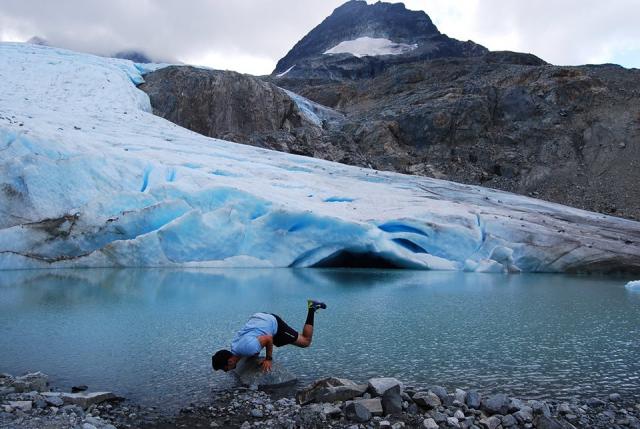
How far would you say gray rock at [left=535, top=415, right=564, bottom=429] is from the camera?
3.03m

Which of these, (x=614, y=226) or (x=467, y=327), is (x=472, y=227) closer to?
(x=614, y=226)

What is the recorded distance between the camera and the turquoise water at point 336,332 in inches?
159

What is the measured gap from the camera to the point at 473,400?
11.1 ft

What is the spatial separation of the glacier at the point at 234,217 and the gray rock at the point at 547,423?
921 cm

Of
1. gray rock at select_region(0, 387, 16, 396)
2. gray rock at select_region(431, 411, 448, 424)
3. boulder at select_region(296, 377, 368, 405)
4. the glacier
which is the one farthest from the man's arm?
the glacier

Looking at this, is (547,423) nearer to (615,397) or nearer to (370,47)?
(615,397)

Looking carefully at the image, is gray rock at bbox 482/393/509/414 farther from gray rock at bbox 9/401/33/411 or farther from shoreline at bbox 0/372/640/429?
gray rock at bbox 9/401/33/411

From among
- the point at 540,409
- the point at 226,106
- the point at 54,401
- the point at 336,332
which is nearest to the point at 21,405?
the point at 54,401

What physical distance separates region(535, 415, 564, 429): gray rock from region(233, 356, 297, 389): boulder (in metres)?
1.60

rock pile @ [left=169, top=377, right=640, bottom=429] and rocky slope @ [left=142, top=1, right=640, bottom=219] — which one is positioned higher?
rocky slope @ [left=142, top=1, right=640, bottom=219]

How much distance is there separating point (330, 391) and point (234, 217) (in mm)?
8974

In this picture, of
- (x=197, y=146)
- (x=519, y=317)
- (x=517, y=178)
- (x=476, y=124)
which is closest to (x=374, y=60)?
(x=476, y=124)

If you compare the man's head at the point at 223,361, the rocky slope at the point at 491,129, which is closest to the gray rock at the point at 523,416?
the man's head at the point at 223,361

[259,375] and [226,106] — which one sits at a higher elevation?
[226,106]
